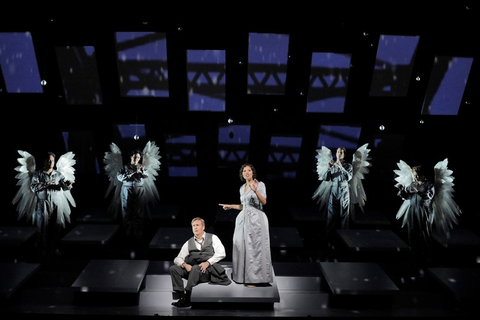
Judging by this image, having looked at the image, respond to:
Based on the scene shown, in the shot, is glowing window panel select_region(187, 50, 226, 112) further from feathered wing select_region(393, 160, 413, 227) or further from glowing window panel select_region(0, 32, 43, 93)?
feathered wing select_region(393, 160, 413, 227)

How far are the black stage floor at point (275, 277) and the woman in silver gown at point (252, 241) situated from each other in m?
0.11

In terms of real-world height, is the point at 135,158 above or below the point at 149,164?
above

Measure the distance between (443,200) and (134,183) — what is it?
366 centimetres

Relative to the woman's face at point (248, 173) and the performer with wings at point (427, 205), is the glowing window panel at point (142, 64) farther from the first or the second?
the performer with wings at point (427, 205)

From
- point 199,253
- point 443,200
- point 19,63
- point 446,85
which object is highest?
point 19,63

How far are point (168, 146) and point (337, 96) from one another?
8.35 feet

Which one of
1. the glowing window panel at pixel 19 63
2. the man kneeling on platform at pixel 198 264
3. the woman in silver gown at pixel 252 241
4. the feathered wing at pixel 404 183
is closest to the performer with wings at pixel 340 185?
the feathered wing at pixel 404 183

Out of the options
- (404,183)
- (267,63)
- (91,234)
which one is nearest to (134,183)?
(91,234)

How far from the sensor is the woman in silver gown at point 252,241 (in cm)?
381

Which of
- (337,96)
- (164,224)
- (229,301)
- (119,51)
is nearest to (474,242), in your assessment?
(337,96)

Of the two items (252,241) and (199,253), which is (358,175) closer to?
(252,241)

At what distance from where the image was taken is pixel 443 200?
472cm

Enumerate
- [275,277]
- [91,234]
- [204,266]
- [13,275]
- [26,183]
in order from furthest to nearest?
[91,234] → [26,183] → [275,277] → [13,275] → [204,266]

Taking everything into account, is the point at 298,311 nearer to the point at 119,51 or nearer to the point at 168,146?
the point at 168,146
